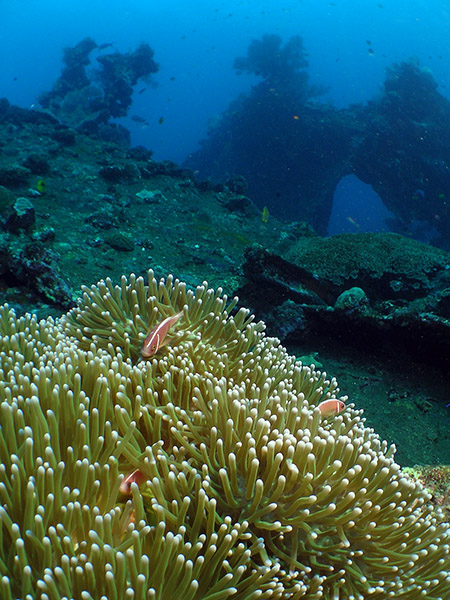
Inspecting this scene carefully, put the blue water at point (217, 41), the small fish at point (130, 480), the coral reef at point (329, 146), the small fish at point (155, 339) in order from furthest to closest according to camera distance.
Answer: the blue water at point (217, 41) → the coral reef at point (329, 146) → the small fish at point (155, 339) → the small fish at point (130, 480)

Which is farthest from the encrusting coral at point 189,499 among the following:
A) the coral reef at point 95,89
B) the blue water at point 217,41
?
the blue water at point 217,41

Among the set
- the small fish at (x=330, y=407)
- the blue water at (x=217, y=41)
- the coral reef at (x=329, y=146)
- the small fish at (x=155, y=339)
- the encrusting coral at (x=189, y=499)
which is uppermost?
the blue water at (x=217, y=41)

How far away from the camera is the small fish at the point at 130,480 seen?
2031mm

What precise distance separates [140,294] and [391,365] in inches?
145

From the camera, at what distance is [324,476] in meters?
2.11

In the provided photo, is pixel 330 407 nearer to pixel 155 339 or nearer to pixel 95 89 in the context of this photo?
pixel 155 339

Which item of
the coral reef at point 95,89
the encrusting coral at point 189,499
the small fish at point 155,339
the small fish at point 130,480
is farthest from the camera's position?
the coral reef at point 95,89

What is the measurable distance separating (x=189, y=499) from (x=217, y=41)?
14850cm

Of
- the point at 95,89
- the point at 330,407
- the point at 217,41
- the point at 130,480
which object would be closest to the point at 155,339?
the point at 130,480

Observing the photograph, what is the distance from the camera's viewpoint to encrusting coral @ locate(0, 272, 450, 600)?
1.63m

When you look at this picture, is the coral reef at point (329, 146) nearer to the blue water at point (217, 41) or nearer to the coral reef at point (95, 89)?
the coral reef at point (95, 89)

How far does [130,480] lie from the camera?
2053 mm

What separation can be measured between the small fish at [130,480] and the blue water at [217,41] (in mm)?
59457

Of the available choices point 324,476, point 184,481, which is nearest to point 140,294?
point 184,481
